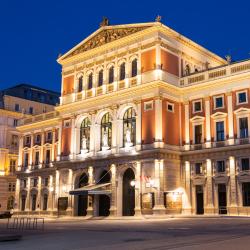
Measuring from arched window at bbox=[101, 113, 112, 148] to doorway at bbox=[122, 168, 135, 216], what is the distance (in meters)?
4.83

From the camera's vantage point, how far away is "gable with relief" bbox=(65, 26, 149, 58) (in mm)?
51213

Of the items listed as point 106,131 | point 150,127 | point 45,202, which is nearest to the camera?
point 150,127

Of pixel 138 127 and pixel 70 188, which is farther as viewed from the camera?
pixel 70 188

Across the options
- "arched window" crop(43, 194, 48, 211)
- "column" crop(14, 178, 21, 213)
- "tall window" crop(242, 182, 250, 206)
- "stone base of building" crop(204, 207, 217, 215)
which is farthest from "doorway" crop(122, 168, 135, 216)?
"column" crop(14, 178, 21, 213)

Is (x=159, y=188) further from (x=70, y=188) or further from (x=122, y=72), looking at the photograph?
(x=122, y=72)

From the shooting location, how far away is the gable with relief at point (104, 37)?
5121cm

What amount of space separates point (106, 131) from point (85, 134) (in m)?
3.97

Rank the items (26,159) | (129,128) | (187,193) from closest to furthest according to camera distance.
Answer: (187,193), (129,128), (26,159)

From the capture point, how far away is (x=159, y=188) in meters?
43.8

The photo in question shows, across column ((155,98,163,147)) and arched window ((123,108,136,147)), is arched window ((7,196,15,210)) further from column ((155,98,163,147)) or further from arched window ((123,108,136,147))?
column ((155,98,163,147))

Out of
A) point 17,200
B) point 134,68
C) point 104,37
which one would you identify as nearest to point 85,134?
point 134,68

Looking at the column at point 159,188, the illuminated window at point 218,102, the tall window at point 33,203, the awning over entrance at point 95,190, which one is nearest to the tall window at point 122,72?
the illuminated window at point 218,102

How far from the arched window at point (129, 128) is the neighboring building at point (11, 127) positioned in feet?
84.3

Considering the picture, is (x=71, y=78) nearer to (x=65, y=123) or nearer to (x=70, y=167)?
(x=65, y=123)
